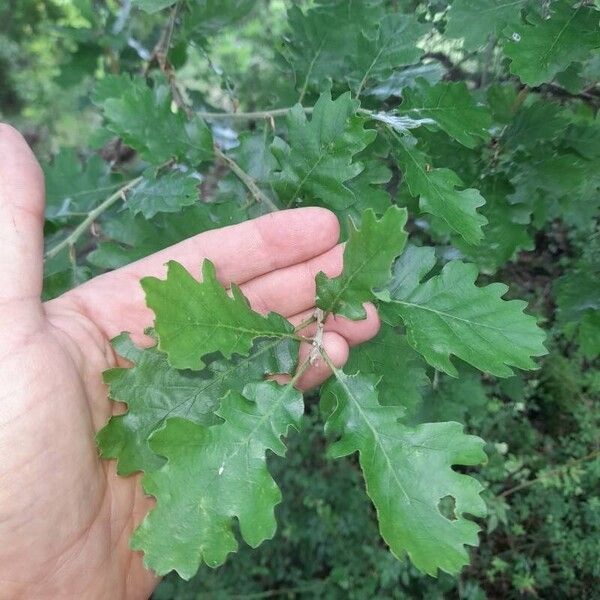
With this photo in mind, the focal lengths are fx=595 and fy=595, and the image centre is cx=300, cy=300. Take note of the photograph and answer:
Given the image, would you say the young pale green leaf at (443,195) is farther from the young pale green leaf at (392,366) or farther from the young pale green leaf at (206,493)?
the young pale green leaf at (206,493)

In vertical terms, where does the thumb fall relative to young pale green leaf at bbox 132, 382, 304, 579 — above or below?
above

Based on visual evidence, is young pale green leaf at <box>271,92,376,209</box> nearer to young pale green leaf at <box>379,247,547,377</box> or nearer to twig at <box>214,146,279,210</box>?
twig at <box>214,146,279,210</box>

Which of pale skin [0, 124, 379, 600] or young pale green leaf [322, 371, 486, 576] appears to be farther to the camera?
pale skin [0, 124, 379, 600]

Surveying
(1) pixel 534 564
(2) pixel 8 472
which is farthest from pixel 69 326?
(1) pixel 534 564

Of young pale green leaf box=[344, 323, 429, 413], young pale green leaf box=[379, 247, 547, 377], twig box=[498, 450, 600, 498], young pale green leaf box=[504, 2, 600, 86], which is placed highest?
young pale green leaf box=[504, 2, 600, 86]

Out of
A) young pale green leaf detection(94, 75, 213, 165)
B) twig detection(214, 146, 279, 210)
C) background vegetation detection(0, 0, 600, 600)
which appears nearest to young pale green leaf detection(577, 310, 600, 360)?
background vegetation detection(0, 0, 600, 600)

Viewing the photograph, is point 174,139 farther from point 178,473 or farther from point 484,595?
point 484,595

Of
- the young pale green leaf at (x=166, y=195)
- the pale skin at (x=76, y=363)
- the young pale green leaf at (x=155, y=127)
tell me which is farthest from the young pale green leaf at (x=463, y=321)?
the young pale green leaf at (x=155, y=127)
